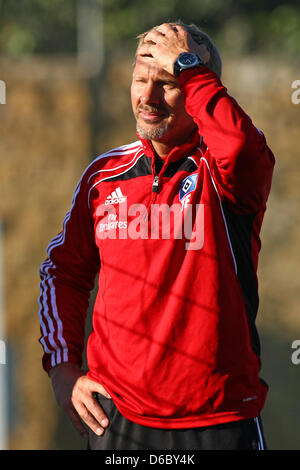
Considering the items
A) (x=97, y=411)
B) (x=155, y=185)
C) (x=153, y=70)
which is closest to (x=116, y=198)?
(x=155, y=185)

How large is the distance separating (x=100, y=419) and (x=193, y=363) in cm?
33

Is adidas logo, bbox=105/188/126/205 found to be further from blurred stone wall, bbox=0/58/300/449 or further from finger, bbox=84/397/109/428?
blurred stone wall, bbox=0/58/300/449

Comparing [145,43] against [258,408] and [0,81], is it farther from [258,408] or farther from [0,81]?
[0,81]

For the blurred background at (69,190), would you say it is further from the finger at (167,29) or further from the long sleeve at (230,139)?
the long sleeve at (230,139)

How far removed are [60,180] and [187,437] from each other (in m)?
2.26

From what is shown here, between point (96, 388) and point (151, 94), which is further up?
point (151, 94)

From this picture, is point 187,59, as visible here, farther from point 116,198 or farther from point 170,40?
point 116,198

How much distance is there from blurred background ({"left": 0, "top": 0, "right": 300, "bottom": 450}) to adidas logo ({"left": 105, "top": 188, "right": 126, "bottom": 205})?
6.10 feet

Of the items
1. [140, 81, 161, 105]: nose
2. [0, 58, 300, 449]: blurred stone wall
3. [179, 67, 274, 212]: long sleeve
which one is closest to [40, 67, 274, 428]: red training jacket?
[179, 67, 274, 212]: long sleeve

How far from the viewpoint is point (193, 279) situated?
1.64 meters

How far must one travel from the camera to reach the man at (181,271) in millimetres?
1614

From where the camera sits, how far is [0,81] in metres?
3.65

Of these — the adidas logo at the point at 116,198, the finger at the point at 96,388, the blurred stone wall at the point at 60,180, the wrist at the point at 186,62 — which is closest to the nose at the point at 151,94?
the wrist at the point at 186,62

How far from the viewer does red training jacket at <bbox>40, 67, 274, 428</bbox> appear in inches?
62.4
